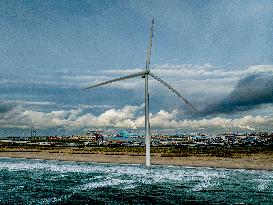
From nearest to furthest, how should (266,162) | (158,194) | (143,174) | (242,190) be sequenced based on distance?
(158,194)
(242,190)
(143,174)
(266,162)

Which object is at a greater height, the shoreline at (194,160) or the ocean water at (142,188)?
the shoreline at (194,160)

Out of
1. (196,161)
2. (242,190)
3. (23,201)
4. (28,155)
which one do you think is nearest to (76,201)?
(23,201)

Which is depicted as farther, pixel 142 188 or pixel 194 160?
pixel 194 160

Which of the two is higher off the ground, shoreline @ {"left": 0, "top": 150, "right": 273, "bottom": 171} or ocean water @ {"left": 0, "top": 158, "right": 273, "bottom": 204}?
shoreline @ {"left": 0, "top": 150, "right": 273, "bottom": 171}

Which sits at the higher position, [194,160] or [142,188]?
[194,160]

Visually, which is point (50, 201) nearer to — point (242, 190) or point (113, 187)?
point (113, 187)

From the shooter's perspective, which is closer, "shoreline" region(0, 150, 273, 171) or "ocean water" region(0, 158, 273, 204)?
"ocean water" region(0, 158, 273, 204)

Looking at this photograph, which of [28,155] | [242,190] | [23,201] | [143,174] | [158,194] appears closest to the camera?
[23,201]

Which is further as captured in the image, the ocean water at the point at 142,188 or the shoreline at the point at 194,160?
the shoreline at the point at 194,160
